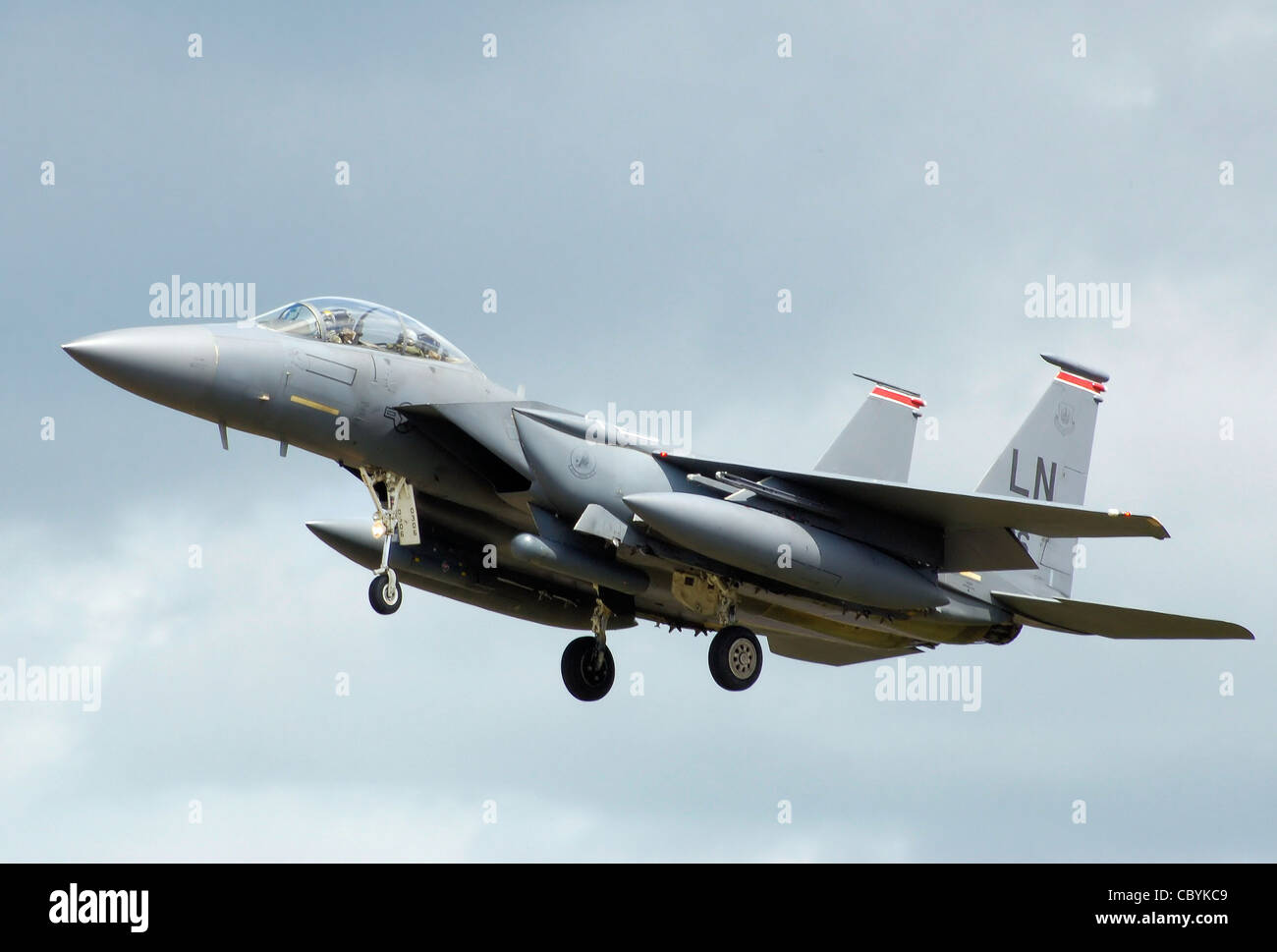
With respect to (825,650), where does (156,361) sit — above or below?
above

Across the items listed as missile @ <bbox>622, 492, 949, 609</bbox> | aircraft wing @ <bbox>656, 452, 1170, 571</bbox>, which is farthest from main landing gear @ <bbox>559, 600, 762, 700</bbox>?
aircraft wing @ <bbox>656, 452, 1170, 571</bbox>

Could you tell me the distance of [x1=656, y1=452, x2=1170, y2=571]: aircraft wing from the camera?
1725 cm

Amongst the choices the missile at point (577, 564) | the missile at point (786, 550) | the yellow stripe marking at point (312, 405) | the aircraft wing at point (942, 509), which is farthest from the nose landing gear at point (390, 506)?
the aircraft wing at point (942, 509)

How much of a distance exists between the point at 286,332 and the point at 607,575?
13.3 feet

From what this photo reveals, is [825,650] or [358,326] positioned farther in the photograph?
[825,650]

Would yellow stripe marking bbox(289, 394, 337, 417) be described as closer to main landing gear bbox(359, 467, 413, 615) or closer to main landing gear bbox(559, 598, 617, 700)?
main landing gear bbox(359, 467, 413, 615)

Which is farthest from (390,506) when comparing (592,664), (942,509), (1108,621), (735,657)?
(1108,621)

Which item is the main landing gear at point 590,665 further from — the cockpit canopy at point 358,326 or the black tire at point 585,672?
the cockpit canopy at point 358,326

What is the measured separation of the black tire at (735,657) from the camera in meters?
17.8

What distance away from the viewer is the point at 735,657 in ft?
58.7

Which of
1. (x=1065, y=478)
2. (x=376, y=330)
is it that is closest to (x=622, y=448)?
(x=376, y=330)

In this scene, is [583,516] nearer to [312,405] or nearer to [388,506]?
[388,506]

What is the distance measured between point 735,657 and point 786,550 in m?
1.54

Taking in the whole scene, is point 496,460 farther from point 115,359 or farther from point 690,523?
point 115,359
